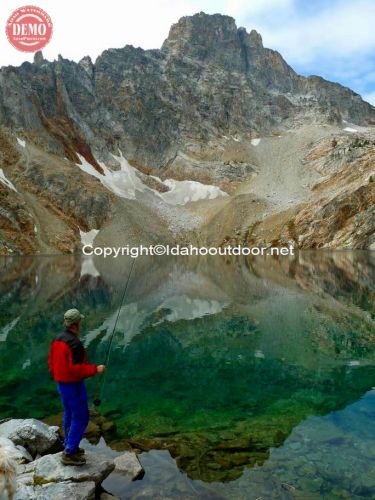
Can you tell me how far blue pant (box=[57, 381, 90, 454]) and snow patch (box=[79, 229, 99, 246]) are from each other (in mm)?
113472

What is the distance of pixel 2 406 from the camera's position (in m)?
16.0

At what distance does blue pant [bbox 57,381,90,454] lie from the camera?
934 cm

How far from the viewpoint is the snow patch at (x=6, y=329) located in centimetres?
2631

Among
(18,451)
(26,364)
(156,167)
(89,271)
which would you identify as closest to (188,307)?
(26,364)

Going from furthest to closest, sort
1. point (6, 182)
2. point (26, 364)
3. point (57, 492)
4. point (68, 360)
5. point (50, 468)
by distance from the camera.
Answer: point (6, 182)
point (26, 364)
point (50, 468)
point (68, 360)
point (57, 492)

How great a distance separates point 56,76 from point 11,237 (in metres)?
92.2

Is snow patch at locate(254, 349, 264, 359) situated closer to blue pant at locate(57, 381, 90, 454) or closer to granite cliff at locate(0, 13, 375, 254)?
blue pant at locate(57, 381, 90, 454)

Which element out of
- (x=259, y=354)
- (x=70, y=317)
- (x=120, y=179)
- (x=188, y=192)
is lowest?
(x=259, y=354)

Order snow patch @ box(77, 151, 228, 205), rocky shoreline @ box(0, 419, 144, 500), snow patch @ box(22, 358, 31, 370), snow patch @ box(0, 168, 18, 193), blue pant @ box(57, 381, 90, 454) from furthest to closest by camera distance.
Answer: snow patch @ box(77, 151, 228, 205) < snow patch @ box(0, 168, 18, 193) < snow patch @ box(22, 358, 31, 370) < blue pant @ box(57, 381, 90, 454) < rocky shoreline @ box(0, 419, 144, 500)

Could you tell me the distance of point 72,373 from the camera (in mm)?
8977

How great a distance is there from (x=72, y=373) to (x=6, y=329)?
2144 cm

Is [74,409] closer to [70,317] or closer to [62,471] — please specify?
[62,471]

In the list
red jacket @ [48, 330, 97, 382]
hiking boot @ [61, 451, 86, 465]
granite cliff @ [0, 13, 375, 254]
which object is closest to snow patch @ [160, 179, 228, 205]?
granite cliff @ [0, 13, 375, 254]

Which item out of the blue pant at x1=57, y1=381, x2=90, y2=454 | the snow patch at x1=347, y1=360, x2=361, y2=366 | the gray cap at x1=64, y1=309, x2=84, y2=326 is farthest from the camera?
the snow patch at x1=347, y1=360, x2=361, y2=366
